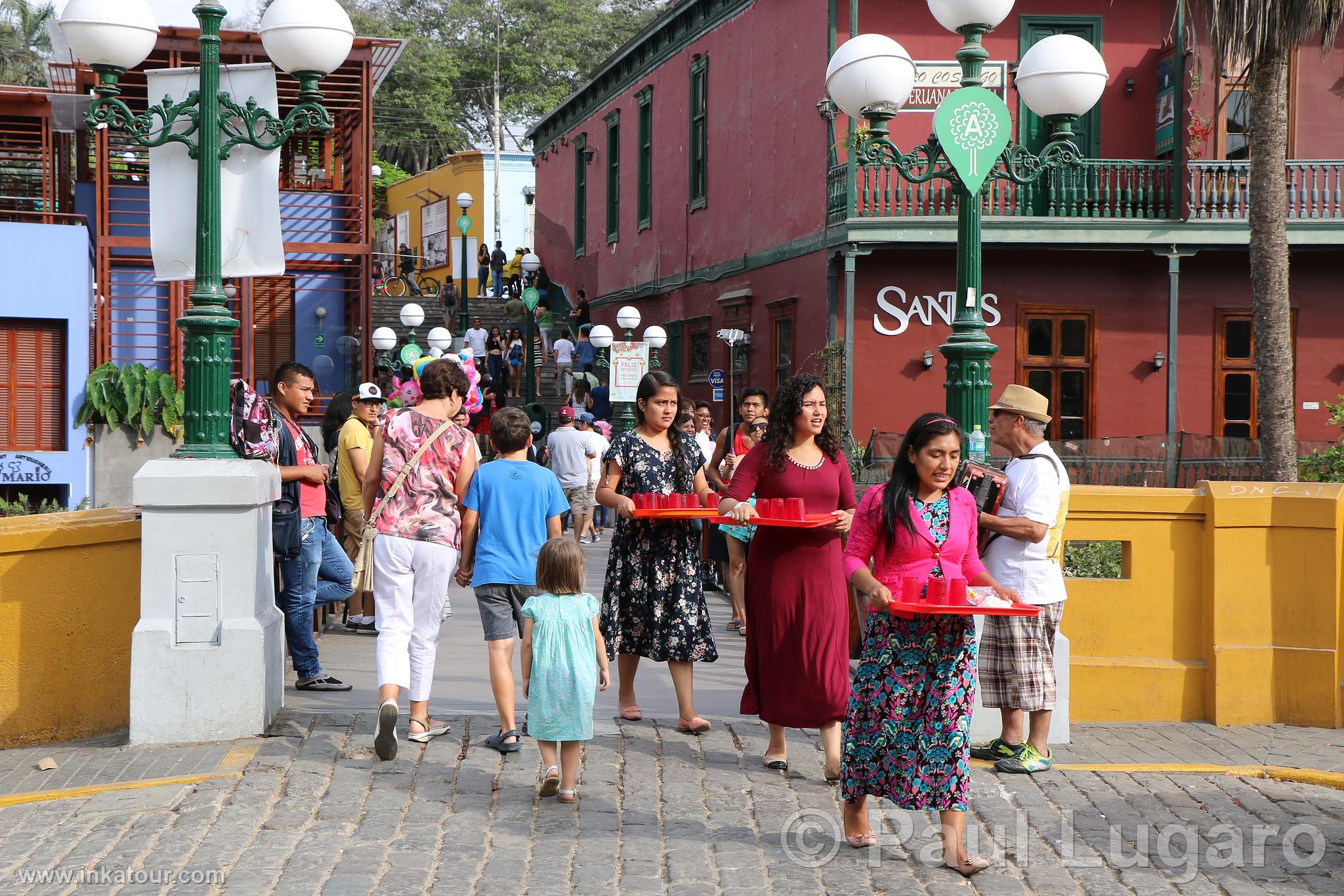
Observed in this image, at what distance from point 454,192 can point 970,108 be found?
1689 inches

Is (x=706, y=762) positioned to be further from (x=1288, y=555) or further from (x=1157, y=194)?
(x=1157, y=194)

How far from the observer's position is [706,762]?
653cm

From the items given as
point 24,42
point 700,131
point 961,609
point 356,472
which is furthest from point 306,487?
point 24,42

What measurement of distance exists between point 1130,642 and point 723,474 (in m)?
3.74

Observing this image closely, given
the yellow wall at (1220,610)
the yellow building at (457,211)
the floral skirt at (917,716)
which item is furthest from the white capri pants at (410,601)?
the yellow building at (457,211)

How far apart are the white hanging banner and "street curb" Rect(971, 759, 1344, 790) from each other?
462cm

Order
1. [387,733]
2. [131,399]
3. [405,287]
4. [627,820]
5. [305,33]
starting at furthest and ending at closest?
1. [405,287]
2. [131,399]
3. [305,33]
4. [387,733]
5. [627,820]

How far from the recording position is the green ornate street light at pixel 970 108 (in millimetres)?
7465

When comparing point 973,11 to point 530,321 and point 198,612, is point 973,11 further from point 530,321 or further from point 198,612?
point 530,321

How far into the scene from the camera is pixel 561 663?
229 inches

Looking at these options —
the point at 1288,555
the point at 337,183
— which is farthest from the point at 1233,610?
the point at 337,183

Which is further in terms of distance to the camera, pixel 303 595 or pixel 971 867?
pixel 303 595

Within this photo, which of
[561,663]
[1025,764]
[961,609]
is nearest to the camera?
[961,609]

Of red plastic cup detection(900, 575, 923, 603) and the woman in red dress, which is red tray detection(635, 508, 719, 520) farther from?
red plastic cup detection(900, 575, 923, 603)
